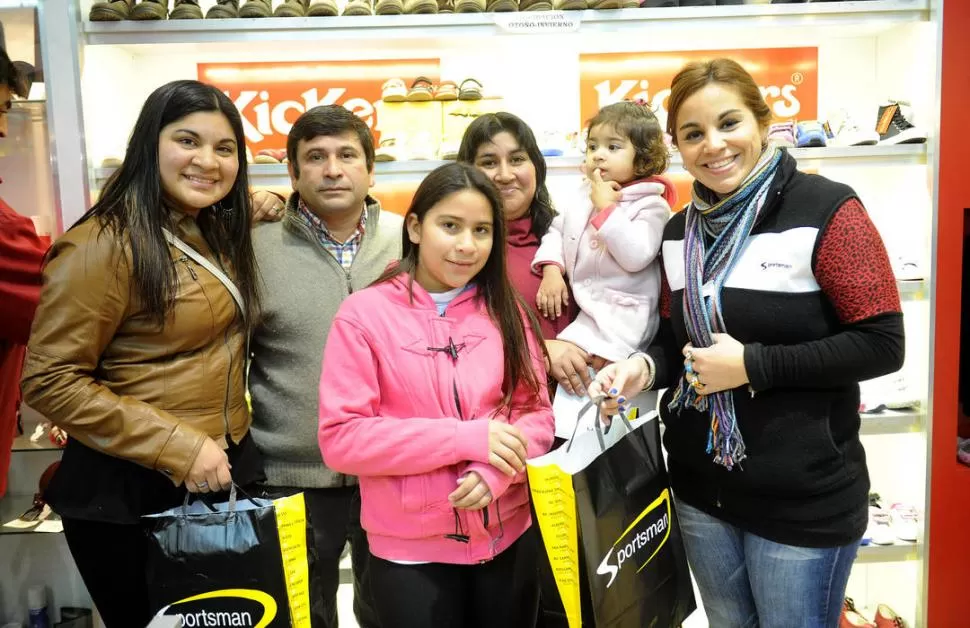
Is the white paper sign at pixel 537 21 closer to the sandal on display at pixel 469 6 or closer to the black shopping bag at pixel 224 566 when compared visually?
the sandal on display at pixel 469 6

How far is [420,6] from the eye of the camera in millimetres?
2850

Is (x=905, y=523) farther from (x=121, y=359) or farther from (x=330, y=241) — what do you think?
(x=121, y=359)

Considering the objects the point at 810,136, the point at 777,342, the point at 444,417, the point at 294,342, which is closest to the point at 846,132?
the point at 810,136

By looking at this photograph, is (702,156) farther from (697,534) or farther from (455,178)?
(697,534)

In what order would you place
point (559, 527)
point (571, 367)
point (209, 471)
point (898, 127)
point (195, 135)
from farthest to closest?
point (898, 127) → point (571, 367) → point (195, 135) → point (209, 471) → point (559, 527)

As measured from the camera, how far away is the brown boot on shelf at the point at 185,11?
2.83 metres

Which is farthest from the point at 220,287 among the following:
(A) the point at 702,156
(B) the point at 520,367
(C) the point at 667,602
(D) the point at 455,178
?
(C) the point at 667,602

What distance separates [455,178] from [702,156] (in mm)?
623

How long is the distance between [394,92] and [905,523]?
289 centimetres

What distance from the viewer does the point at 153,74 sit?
3.32m

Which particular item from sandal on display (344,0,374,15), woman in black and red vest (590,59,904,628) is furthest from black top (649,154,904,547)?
sandal on display (344,0,374,15)

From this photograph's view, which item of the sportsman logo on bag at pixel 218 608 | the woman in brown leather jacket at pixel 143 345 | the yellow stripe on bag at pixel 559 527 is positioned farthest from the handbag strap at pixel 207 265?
the yellow stripe on bag at pixel 559 527

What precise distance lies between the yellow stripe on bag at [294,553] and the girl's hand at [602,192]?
3.99ft

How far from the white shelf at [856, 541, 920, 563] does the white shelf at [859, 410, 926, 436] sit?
50 centimetres
